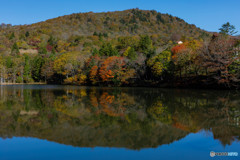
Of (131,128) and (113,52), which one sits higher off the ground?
(113,52)

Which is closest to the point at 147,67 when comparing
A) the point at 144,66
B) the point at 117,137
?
the point at 144,66

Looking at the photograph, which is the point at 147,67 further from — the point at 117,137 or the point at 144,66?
the point at 117,137

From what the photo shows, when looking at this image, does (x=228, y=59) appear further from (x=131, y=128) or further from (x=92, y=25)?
(x=92, y=25)

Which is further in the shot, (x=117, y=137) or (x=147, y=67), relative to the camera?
(x=147, y=67)

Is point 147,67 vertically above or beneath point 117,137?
above

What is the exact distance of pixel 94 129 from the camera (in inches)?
380

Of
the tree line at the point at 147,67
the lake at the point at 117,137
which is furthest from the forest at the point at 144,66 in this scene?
the lake at the point at 117,137

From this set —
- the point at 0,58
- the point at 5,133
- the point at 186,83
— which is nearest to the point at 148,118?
the point at 5,133

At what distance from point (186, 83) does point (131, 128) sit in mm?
36149

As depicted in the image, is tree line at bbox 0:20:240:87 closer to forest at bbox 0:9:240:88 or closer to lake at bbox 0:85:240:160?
forest at bbox 0:9:240:88

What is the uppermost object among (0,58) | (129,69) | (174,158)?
(0,58)

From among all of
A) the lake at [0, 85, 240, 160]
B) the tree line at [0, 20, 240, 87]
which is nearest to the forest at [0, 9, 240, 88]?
the tree line at [0, 20, 240, 87]

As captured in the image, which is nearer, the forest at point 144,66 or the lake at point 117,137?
the lake at point 117,137

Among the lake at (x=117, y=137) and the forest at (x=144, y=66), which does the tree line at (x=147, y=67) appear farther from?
the lake at (x=117, y=137)
